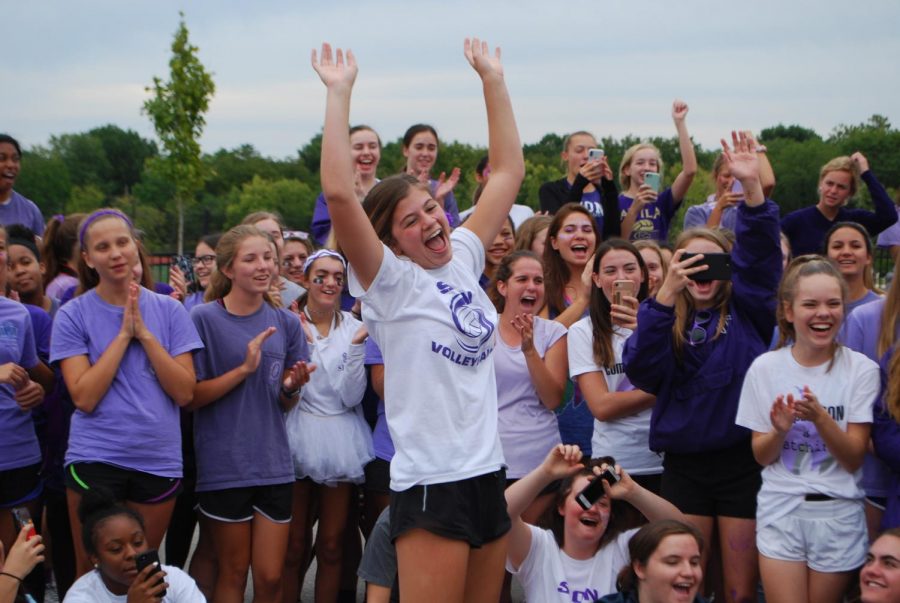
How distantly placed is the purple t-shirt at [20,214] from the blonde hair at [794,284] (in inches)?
220

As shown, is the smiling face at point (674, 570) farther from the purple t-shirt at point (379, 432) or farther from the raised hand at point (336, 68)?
the raised hand at point (336, 68)

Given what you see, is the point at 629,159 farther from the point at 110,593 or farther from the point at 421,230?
the point at 110,593

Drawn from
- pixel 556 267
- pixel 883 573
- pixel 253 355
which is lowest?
pixel 883 573

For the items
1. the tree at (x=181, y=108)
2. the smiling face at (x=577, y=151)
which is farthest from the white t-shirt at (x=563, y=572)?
the tree at (x=181, y=108)

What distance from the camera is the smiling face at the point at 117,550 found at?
170 inches

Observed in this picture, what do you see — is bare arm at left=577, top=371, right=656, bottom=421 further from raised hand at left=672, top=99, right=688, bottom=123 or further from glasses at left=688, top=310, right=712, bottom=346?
raised hand at left=672, top=99, right=688, bottom=123

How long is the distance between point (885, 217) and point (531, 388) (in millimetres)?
3906

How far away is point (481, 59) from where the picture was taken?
347 centimetres

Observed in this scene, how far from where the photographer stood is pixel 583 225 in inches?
233

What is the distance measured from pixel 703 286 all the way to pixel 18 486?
352 cm

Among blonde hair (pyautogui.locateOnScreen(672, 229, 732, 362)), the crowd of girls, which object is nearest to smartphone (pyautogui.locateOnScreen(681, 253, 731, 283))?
the crowd of girls

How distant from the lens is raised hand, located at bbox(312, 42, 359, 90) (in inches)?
120

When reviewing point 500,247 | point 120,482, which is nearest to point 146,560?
point 120,482

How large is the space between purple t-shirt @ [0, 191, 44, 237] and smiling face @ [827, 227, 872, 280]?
5714 mm
